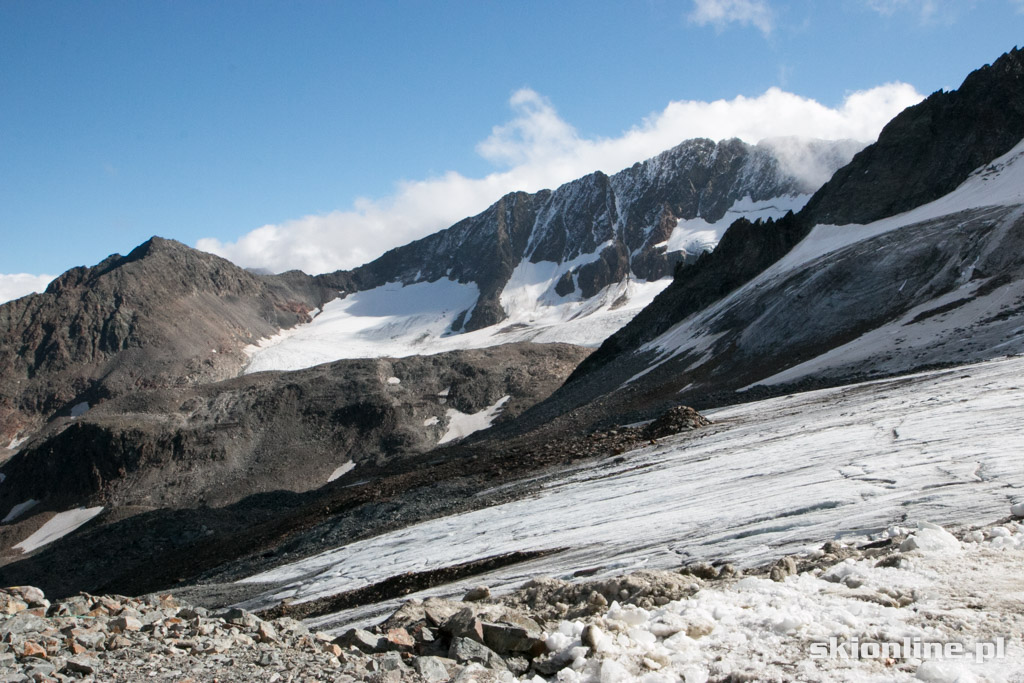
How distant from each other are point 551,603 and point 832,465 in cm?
839

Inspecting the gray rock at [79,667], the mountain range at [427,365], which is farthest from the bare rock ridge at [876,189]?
the gray rock at [79,667]

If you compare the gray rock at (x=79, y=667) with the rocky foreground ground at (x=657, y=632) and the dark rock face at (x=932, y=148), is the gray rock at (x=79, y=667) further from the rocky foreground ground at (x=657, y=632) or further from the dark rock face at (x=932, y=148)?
the dark rock face at (x=932, y=148)

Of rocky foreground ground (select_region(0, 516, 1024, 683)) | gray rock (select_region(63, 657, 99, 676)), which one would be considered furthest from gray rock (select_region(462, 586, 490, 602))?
gray rock (select_region(63, 657, 99, 676))

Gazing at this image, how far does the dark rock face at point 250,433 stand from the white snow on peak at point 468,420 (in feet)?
2.76

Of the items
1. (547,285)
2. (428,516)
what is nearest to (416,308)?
(547,285)

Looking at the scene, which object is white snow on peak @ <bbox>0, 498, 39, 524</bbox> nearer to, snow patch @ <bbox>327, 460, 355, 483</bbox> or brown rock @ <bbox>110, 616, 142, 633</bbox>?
snow patch @ <bbox>327, 460, 355, 483</bbox>

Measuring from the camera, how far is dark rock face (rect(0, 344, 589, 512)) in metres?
72.4

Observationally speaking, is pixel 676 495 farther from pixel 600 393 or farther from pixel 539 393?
pixel 539 393

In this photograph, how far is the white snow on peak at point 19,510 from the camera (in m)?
74.8

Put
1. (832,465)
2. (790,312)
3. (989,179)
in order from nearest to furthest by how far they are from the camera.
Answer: (832,465)
(790,312)
(989,179)

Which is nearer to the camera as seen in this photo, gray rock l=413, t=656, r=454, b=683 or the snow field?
the snow field

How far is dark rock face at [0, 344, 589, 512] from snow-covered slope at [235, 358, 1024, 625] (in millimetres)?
51551

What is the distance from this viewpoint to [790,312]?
43969 millimetres

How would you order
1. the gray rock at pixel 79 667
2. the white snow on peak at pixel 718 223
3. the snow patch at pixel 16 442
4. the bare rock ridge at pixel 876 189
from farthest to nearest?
the white snow on peak at pixel 718 223 < the snow patch at pixel 16 442 < the bare rock ridge at pixel 876 189 < the gray rock at pixel 79 667
